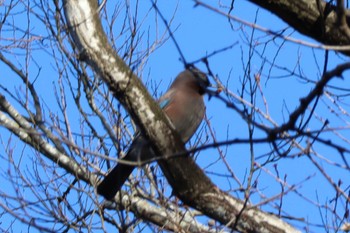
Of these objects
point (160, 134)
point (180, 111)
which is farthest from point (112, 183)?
point (160, 134)

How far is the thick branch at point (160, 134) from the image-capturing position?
11.5ft

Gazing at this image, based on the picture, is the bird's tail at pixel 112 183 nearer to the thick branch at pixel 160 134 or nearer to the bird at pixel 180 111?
the bird at pixel 180 111

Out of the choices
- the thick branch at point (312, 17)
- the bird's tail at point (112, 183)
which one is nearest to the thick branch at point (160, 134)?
the thick branch at point (312, 17)

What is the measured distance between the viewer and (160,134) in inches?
140

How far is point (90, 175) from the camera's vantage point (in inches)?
219

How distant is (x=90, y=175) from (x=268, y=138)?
3.48 meters

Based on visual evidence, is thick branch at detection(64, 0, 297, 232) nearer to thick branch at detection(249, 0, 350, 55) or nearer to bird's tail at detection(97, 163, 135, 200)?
thick branch at detection(249, 0, 350, 55)

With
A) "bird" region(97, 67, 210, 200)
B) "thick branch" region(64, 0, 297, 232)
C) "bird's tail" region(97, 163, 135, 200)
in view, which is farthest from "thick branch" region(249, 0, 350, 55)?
"bird's tail" region(97, 163, 135, 200)

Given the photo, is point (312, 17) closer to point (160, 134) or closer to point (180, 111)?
point (160, 134)

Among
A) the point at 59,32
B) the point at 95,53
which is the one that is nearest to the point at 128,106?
the point at 95,53

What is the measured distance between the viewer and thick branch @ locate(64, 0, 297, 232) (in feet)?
11.5

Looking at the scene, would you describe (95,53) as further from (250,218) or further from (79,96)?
(79,96)

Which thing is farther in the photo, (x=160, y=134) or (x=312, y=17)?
(x=160, y=134)

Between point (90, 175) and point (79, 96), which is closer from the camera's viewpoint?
point (90, 175)
